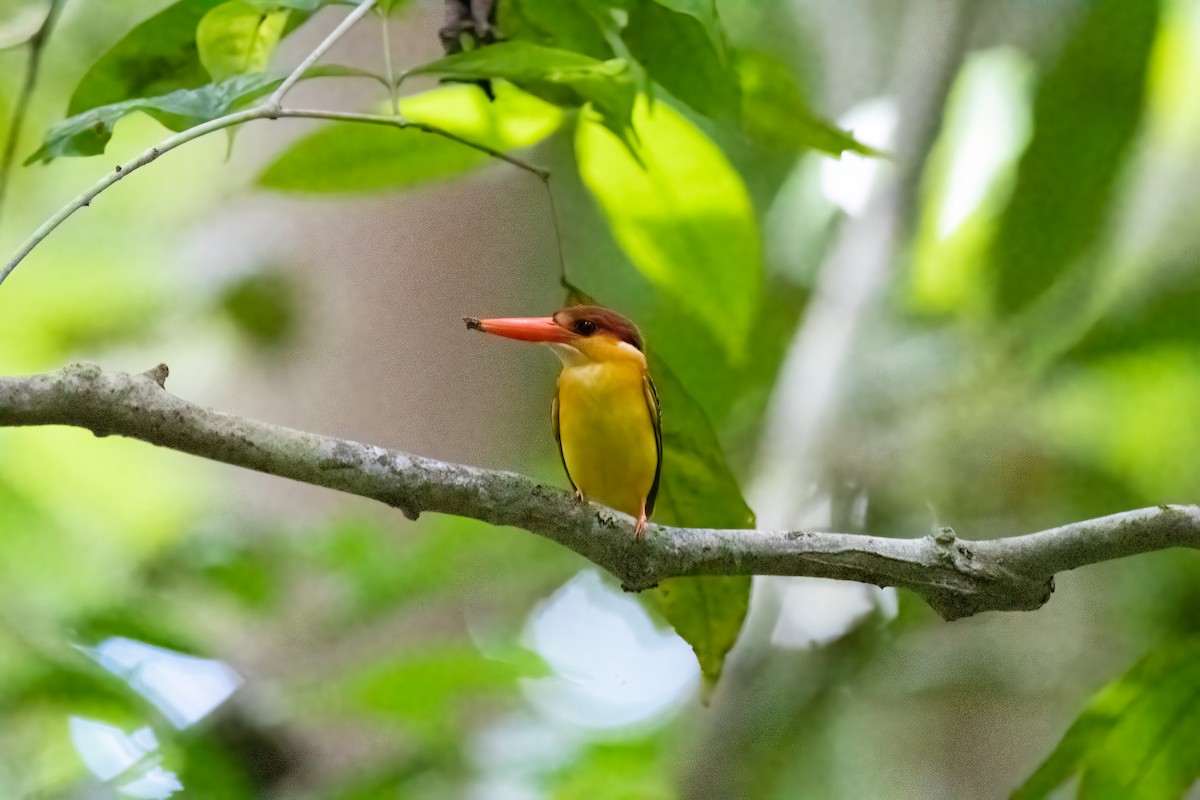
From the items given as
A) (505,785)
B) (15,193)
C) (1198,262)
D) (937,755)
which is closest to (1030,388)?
(1198,262)

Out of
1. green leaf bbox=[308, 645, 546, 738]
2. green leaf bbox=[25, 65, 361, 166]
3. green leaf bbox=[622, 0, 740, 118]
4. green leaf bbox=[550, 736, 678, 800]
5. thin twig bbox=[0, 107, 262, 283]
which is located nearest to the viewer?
thin twig bbox=[0, 107, 262, 283]

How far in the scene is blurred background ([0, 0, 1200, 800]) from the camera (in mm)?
1608

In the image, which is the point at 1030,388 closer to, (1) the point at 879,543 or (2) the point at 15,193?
(1) the point at 879,543

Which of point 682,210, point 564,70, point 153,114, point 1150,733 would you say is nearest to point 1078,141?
point 682,210

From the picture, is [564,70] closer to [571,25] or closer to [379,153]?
[571,25]

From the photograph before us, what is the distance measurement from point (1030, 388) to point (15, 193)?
2.20 m

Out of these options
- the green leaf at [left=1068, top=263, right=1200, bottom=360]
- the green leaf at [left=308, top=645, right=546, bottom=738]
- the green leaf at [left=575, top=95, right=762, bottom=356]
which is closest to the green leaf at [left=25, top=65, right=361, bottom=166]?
the green leaf at [left=575, top=95, right=762, bottom=356]

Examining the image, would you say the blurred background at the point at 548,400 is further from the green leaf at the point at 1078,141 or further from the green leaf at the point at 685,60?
the green leaf at the point at 685,60

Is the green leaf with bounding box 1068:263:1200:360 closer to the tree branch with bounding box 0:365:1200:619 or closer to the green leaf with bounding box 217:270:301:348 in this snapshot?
the tree branch with bounding box 0:365:1200:619

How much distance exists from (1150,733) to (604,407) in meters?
0.67

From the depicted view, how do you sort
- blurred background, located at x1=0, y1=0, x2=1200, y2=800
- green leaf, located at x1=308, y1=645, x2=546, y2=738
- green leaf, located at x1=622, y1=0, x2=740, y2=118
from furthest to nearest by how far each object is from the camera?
blurred background, located at x1=0, y1=0, x2=1200, y2=800 → green leaf, located at x1=308, y1=645, x2=546, y2=738 → green leaf, located at x1=622, y1=0, x2=740, y2=118

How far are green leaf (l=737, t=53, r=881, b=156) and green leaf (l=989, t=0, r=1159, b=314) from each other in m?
0.65

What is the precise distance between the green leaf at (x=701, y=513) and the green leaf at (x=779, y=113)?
0.96ft

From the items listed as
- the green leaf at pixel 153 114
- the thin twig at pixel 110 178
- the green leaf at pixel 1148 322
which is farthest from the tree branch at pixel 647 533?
the green leaf at pixel 1148 322
